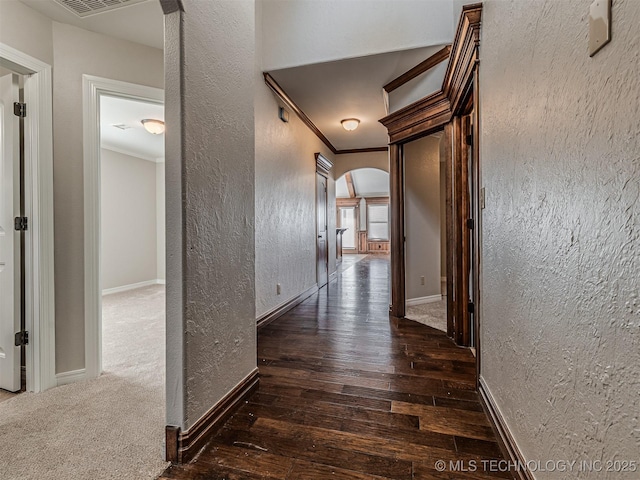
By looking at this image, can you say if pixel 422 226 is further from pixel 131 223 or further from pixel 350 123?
pixel 131 223

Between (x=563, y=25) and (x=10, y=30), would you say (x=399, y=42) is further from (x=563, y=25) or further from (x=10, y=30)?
(x=10, y=30)

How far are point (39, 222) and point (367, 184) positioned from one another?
1131 cm

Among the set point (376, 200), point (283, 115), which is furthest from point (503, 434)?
point (376, 200)

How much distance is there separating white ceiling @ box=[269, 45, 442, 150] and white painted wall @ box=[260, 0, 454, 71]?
79mm

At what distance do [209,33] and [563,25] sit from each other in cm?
144

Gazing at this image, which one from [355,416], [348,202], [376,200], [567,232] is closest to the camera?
[567,232]

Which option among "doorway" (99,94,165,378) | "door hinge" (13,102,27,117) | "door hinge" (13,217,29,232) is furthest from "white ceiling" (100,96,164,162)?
"door hinge" (13,217,29,232)

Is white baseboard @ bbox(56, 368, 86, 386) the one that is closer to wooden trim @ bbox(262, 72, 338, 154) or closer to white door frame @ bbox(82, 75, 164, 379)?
white door frame @ bbox(82, 75, 164, 379)

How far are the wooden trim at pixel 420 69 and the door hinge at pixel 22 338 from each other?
3825 mm

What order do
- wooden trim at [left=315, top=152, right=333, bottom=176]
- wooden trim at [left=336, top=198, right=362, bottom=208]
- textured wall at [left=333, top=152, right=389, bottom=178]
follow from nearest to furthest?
wooden trim at [left=315, top=152, right=333, bottom=176] → textured wall at [left=333, top=152, right=389, bottom=178] → wooden trim at [left=336, top=198, right=362, bottom=208]

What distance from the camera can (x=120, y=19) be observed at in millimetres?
1966

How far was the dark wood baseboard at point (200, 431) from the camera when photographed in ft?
4.25

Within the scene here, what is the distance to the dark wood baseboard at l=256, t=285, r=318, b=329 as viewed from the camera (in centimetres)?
312

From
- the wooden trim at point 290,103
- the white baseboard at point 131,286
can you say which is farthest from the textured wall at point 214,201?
the white baseboard at point 131,286
